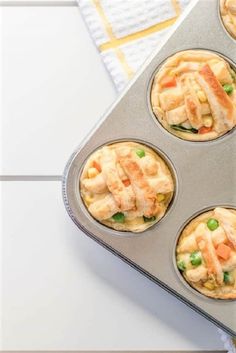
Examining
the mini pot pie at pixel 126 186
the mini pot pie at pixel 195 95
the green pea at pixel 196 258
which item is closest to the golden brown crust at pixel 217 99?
the mini pot pie at pixel 195 95

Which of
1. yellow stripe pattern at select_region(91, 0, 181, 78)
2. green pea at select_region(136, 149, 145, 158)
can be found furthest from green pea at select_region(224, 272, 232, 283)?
yellow stripe pattern at select_region(91, 0, 181, 78)

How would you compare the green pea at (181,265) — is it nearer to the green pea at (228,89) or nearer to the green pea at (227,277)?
the green pea at (227,277)

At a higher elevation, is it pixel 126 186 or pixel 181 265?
pixel 126 186

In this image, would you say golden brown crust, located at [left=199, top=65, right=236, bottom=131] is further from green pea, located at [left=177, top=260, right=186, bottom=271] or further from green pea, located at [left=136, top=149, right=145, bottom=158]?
green pea, located at [left=177, top=260, right=186, bottom=271]

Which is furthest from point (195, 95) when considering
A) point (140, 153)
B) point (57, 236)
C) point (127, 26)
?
point (57, 236)

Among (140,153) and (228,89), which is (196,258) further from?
(228,89)
